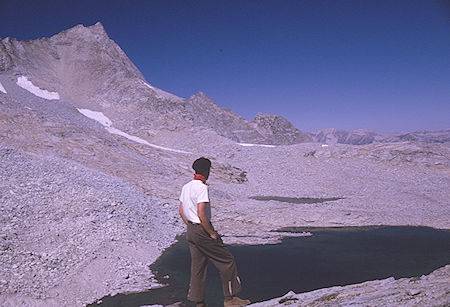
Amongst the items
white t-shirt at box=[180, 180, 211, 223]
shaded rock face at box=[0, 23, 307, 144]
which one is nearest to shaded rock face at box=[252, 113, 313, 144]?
shaded rock face at box=[0, 23, 307, 144]

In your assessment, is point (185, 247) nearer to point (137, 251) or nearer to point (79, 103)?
point (137, 251)

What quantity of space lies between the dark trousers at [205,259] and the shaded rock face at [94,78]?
127 ft

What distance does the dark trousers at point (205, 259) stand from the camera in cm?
577

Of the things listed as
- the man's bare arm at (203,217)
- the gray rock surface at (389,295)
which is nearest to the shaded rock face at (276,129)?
the gray rock surface at (389,295)

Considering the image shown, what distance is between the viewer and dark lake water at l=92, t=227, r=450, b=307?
9281 millimetres

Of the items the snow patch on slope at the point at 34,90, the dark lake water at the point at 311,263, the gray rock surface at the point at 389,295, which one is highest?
the snow patch on slope at the point at 34,90

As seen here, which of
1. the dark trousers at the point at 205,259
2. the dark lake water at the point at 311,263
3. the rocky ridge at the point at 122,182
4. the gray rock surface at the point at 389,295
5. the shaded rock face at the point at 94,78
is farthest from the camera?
the shaded rock face at the point at 94,78

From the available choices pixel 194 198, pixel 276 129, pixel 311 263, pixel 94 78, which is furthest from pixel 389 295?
pixel 276 129

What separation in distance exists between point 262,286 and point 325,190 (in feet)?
75.0

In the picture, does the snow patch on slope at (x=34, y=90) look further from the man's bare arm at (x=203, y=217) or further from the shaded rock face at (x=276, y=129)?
the shaded rock face at (x=276, y=129)

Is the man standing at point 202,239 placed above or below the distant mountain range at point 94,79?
below

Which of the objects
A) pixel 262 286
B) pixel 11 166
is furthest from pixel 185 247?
pixel 11 166

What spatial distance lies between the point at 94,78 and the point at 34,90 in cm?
1159

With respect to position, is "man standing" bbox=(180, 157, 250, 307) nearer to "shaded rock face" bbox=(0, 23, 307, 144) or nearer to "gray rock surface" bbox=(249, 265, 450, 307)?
"gray rock surface" bbox=(249, 265, 450, 307)
